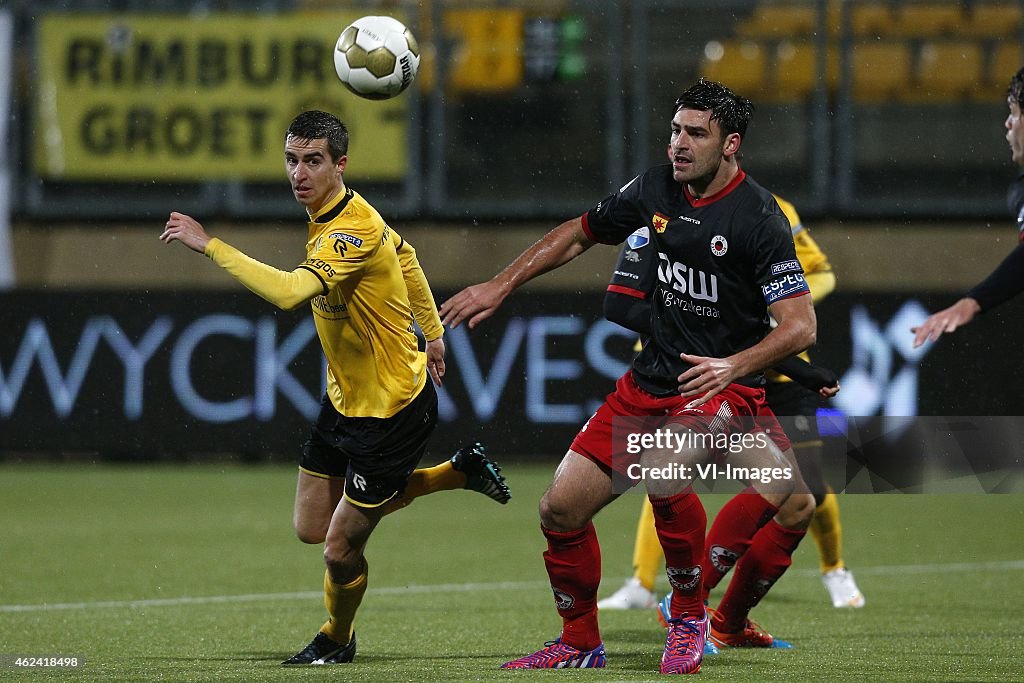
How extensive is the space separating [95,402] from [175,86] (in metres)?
3.21

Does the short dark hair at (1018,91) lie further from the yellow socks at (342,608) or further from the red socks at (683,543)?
the yellow socks at (342,608)

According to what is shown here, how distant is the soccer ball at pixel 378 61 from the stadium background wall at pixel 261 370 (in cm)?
659

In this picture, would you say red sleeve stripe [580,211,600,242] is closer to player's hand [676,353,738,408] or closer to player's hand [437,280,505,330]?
player's hand [437,280,505,330]

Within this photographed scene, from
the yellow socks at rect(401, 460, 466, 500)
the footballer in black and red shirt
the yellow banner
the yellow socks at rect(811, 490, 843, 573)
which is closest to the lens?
the footballer in black and red shirt

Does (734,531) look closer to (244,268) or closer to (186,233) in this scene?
(244,268)

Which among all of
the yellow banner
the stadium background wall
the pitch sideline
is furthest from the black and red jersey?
the yellow banner

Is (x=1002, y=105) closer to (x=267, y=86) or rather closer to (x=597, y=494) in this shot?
(x=267, y=86)

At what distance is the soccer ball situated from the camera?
744 centimetres

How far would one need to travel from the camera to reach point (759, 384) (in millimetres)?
6594

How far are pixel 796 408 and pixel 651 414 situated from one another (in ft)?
5.28

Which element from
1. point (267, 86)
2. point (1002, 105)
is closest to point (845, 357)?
point (1002, 105)

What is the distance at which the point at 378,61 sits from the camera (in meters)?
7.44

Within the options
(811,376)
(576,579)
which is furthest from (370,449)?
(811,376)

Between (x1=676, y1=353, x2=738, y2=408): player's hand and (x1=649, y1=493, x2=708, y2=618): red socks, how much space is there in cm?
50
